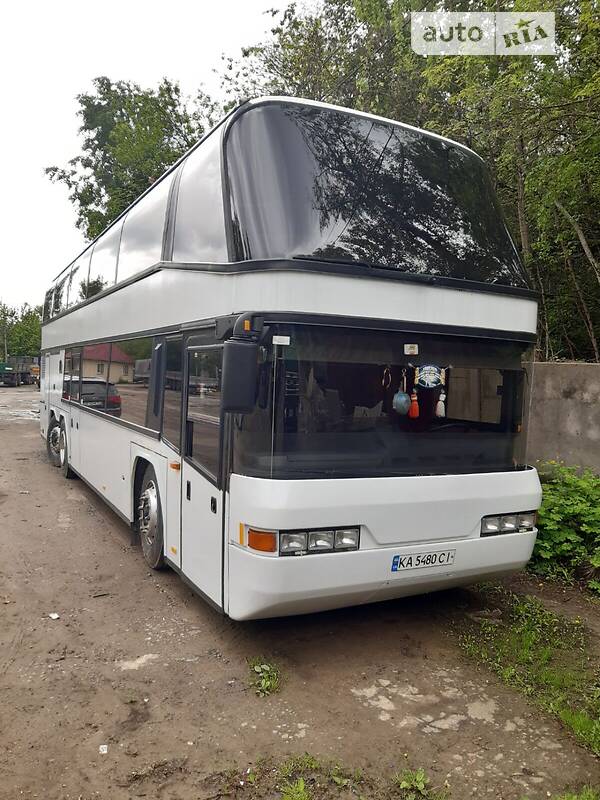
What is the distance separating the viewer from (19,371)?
49.5 meters

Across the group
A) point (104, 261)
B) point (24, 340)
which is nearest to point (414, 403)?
point (104, 261)

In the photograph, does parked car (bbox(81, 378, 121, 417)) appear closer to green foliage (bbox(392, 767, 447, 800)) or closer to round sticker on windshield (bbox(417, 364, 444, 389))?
round sticker on windshield (bbox(417, 364, 444, 389))

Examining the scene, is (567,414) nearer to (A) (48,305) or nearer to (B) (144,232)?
(B) (144,232)

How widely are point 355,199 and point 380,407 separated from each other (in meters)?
1.46

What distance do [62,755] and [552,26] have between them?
344 inches

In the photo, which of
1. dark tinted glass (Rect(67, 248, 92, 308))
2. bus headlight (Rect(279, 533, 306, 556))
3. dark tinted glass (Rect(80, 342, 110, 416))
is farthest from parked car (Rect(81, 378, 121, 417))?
bus headlight (Rect(279, 533, 306, 556))

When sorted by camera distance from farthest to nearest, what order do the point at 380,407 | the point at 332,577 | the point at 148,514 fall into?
the point at 148,514 < the point at 380,407 < the point at 332,577

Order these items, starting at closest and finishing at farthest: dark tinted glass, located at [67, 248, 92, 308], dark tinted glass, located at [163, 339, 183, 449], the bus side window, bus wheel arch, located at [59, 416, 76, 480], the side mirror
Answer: the side mirror < dark tinted glass, located at [163, 339, 183, 449] < dark tinted glass, located at [67, 248, 92, 308] < the bus side window < bus wheel arch, located at [59, 416, 76, 480]

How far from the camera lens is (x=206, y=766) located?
318 centimetres

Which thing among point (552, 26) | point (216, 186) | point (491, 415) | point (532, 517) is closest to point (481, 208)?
point (491, 415)

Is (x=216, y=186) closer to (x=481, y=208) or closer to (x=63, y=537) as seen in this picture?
(x=481, y=208)

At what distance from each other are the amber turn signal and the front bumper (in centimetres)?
5

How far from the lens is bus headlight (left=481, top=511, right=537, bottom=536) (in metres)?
4.46

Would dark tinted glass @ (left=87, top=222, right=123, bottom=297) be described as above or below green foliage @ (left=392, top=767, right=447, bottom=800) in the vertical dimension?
above
